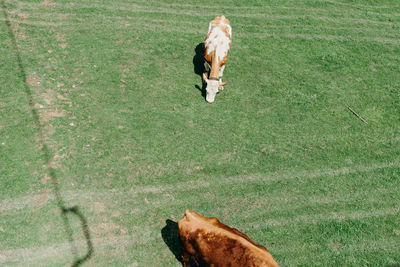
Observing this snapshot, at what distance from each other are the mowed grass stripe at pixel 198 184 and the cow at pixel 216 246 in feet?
6.76

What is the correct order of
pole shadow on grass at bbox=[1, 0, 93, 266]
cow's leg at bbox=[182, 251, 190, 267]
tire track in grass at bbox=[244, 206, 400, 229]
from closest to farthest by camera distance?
cow's leg at bbox=[182, 251, 190, 267] < pole shadow on grass at bbox=[1, 0, 93, 266] < tire track in grass at bbox=[244, 206, 400, 229]

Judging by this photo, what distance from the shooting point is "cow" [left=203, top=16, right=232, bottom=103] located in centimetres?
1061

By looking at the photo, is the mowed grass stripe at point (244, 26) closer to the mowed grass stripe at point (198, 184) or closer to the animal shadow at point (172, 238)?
the mowed grass stripe at point (198, 184)

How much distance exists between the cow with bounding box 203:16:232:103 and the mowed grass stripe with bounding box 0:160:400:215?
10.3ft

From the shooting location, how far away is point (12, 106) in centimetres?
966

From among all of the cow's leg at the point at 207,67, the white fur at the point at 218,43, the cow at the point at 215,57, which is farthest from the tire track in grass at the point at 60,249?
the white fur at the point at 218,43

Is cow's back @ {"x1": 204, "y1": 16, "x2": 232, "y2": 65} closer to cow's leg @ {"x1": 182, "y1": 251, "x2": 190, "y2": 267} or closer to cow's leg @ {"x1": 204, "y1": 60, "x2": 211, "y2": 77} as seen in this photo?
cow's leg @ {"x1": 204, "y1": 60, "x2": 211, "y2": 77}

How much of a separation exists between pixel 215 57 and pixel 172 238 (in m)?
6.19

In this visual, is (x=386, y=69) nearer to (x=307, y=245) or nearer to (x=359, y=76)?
(x=359, y=76)

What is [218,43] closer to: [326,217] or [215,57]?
[215,57]

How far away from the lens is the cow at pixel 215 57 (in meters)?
10.6

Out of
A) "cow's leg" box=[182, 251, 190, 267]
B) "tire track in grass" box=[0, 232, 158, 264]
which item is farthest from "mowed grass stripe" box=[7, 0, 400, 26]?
"cow's leg" box=[182, 251, 190, 267]

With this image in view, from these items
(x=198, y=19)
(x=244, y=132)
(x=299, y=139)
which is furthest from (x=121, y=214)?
(x=198, y=19)

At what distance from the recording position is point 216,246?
608 cm
